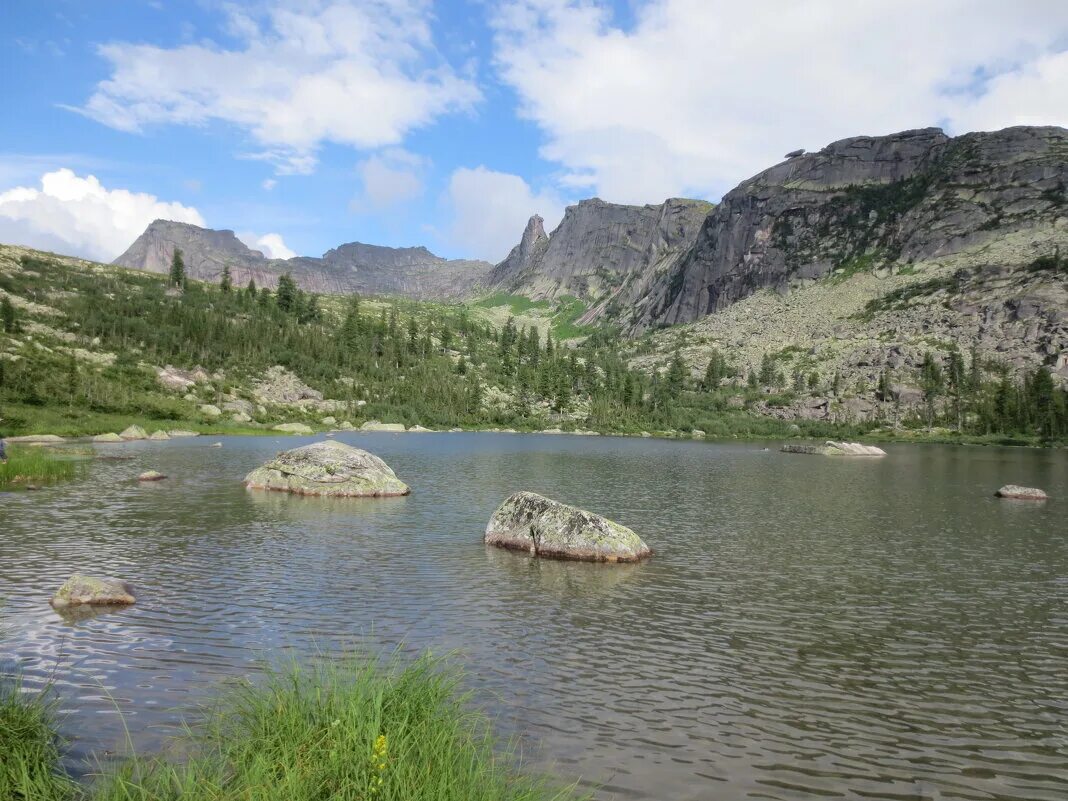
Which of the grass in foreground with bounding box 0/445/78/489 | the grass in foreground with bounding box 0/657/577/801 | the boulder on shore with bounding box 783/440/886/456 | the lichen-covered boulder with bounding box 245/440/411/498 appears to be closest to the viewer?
the grass in foreground with bounding box 0/657/577/801

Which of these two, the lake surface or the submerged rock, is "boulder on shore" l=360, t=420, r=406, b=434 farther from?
the lake surface

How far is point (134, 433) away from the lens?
91.1 metres

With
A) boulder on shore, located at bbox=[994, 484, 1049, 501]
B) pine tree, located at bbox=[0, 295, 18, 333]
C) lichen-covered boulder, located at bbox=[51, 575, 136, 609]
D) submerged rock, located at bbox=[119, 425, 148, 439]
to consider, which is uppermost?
pine tree, located at bbox=[0, 295, 18, 333]

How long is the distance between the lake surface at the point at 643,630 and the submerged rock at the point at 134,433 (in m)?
60.8

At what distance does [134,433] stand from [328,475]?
2604 inches

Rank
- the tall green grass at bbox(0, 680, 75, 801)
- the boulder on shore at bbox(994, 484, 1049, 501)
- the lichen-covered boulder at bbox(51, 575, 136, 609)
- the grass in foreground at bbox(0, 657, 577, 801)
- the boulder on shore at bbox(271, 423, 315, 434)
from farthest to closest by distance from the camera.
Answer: the boulder on shore at bbox(271, 423, 315, 434) → the boulder on shore at bbox(994, 484, 1049, 501) → the lichen-covered boulder at bbox(51, 575, 136, 609) → the tall green grass at bbox(0, 680, 75, 801) → the grass in foreground at bbox(0, 657, 577, 801)

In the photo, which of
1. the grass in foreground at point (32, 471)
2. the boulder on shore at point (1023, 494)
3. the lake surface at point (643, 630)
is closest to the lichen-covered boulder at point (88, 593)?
the lake surface at point (643, 630)

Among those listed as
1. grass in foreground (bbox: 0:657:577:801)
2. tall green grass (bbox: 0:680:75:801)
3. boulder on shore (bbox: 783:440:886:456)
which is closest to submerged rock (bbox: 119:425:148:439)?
tall green grass (bbox: 0:680:75:801)

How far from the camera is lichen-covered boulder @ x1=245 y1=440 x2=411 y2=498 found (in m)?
42.1

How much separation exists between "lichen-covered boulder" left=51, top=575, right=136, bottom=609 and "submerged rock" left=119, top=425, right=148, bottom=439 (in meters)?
83.5

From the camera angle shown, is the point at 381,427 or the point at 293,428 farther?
the point at 381,427

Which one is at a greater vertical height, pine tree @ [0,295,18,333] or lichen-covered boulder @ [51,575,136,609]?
pine tree @ [0,295,18,333]

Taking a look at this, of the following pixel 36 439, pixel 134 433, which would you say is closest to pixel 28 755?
pixel 36 439

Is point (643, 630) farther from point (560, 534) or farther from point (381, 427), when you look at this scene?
point (381, 427)
